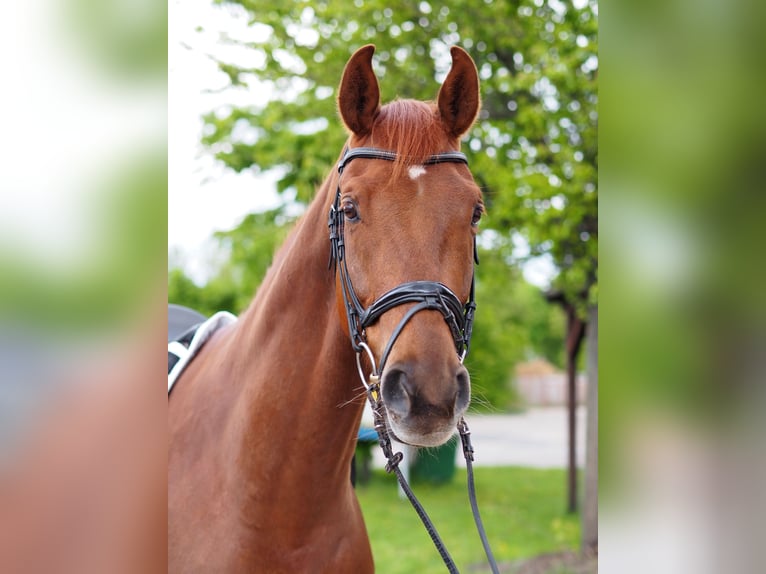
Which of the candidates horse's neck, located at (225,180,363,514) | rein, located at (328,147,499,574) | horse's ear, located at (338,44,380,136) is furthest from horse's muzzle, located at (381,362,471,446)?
horse's ear, located at (338,44,380,136)

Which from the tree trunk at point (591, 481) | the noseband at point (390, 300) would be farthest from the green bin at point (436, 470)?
the noseband at point (390, 300)

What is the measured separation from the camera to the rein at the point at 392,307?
6.07 feet

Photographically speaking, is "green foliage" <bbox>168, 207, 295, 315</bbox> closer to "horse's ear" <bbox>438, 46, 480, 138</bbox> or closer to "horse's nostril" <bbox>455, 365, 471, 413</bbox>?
"horse's ear" <bbox>438, 46, 480, 138</bbox>

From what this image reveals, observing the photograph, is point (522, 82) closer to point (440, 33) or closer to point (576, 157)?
point (576, 157)

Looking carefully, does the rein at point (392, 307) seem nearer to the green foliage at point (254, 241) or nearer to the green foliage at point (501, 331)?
the green foliage at point (501, 331)

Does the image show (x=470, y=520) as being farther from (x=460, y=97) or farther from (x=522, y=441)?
(x=522, y=441)

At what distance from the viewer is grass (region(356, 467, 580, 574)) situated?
25.0 ft

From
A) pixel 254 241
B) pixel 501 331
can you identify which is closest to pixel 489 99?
pixel 254 241

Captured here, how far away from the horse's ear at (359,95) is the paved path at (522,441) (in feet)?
34.6

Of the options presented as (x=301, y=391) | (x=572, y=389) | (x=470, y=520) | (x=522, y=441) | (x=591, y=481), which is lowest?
(x=522, y=441)

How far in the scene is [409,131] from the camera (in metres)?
2.10

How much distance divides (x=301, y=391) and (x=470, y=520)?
7843 millimetres

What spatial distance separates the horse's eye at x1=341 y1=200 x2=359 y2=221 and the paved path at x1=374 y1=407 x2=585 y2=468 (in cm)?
1063
